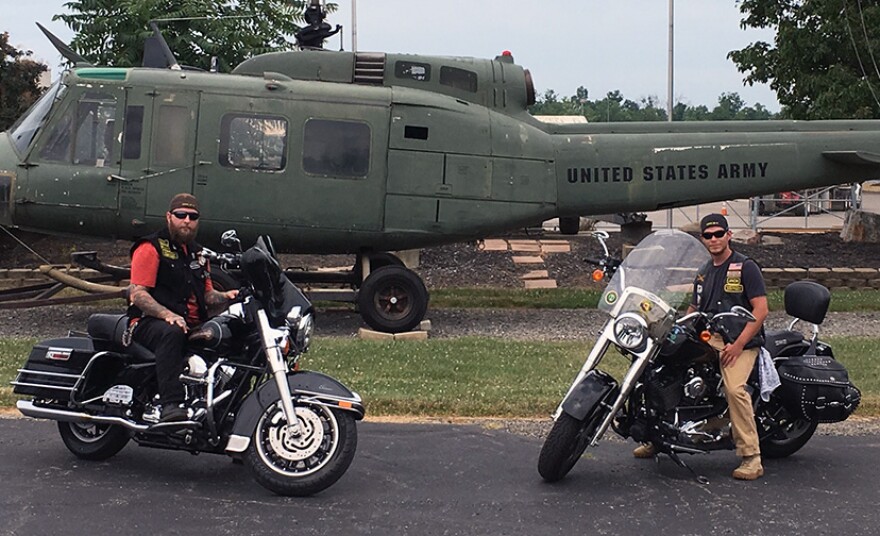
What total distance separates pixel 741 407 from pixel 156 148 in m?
8.30

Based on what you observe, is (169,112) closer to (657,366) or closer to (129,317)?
(129,317)

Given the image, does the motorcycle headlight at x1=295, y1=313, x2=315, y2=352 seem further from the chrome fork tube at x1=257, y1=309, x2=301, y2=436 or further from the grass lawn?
the grass lawn

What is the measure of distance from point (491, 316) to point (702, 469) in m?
8.37

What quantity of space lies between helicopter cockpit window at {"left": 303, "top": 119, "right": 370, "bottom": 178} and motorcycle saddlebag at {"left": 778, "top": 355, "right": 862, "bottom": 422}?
7160 mm

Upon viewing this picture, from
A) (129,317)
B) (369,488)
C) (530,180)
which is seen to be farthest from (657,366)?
(530,180)

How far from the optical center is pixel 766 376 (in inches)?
299

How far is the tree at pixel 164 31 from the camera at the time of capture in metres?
22.2

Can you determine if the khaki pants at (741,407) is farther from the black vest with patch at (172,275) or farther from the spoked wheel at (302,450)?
the black vest with patch at (172,275)

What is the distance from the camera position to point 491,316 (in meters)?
16.0

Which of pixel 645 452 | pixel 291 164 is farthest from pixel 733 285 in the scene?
pixel 291 164

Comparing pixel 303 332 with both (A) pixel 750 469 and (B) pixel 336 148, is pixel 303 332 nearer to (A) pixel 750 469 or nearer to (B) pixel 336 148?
(A) pixel 750 469

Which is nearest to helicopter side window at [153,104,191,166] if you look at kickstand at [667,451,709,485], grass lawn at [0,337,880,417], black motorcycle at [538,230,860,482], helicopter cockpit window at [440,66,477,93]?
grass lawn at [0,337,880,417]

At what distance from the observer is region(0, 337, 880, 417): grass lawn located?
370 inches

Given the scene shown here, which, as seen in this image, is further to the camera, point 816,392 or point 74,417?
point 816,392
